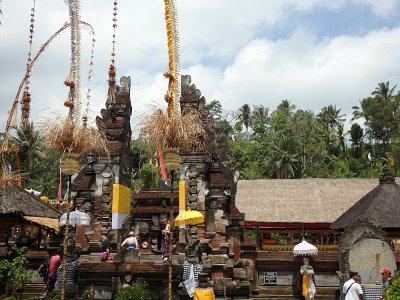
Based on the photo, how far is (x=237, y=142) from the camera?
60.6 metres

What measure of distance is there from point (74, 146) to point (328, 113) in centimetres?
6485

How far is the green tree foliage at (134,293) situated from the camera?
36.7ft

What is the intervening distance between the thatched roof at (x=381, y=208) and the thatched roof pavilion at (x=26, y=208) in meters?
12.0

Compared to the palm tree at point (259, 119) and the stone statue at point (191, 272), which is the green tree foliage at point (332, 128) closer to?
the palm tree at point (259, 119)

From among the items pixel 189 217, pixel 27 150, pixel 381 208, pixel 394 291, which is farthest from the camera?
pixel 27 150

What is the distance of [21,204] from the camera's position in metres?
18.7

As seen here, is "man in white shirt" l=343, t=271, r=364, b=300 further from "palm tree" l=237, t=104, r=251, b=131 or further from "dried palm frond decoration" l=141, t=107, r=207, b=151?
"palm tree" l=237, t=104, r=251, b=131

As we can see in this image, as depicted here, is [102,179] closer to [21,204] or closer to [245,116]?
[21,204]

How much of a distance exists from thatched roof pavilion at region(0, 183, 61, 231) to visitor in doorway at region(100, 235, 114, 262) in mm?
3587

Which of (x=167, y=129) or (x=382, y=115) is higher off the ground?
(x=382, y=115)

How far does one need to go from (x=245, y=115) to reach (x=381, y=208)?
59.2 metres

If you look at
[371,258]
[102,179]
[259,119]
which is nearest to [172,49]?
[102,179]

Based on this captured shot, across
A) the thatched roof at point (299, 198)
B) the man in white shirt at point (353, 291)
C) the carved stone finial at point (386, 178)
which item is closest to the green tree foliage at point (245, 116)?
the thatched roof at point (299, 198)

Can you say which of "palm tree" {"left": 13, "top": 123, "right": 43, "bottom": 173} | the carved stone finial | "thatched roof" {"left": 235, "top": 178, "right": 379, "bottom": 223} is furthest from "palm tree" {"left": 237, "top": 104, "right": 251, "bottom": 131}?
the carved stone finial
